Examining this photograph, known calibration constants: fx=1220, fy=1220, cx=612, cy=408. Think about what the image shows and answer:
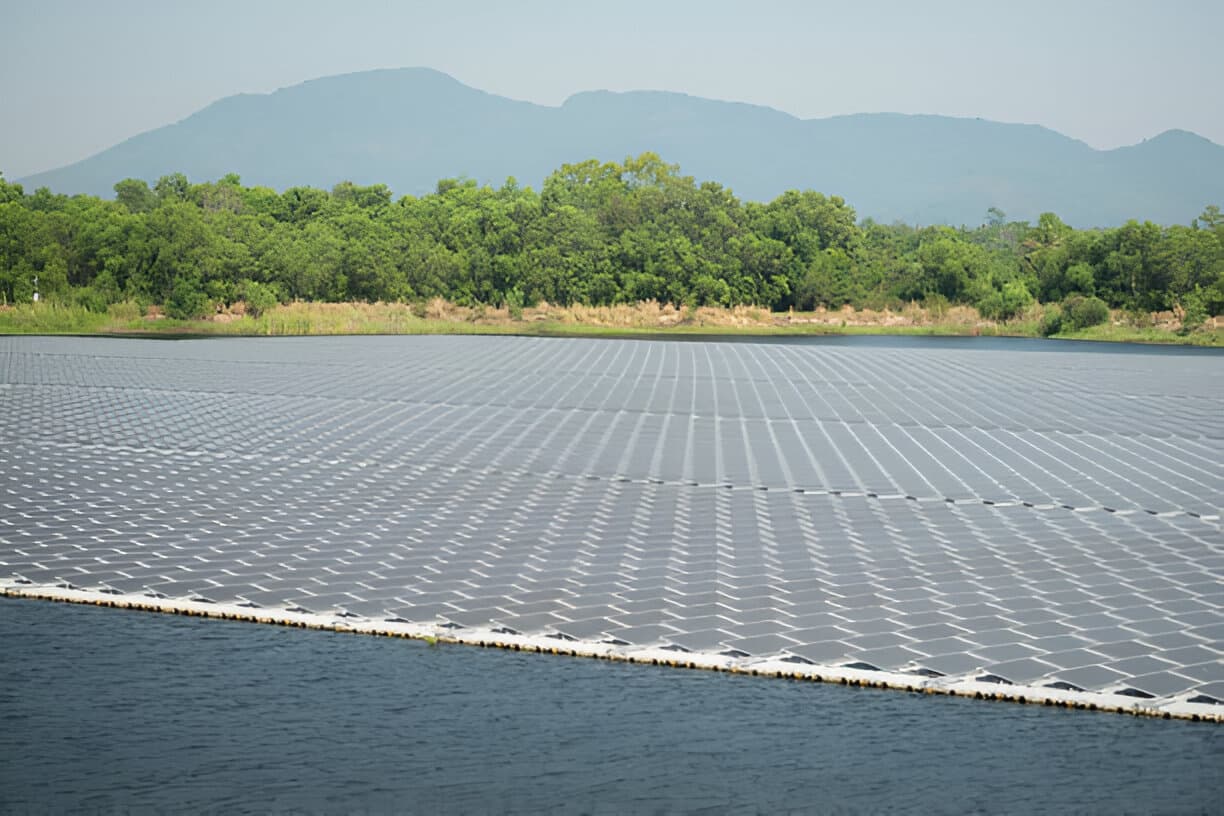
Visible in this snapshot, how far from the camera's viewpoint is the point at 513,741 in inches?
152

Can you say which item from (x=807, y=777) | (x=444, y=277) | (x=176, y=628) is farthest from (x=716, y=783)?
(x=444, y=277)

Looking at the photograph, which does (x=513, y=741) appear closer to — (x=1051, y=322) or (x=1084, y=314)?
(x=1084, y=314)

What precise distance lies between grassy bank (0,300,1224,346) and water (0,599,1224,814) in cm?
2810

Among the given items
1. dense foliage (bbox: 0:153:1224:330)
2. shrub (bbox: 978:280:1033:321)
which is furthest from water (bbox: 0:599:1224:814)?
shrub (bbox: 978:280:1033:321)

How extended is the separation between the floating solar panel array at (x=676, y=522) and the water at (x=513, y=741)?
278 millimetres

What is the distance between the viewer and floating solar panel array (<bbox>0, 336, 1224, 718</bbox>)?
4.94 metres

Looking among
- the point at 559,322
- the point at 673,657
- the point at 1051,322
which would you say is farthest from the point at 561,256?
the point at 673,657

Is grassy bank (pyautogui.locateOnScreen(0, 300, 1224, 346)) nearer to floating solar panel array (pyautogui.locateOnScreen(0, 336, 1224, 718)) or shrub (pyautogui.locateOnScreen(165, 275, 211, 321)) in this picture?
shrub (pyautogui.locateOnScreen(165, 275, 211, 321))

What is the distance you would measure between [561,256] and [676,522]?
40.4 m

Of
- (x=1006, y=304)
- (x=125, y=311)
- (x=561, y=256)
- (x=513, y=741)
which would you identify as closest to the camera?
(x=513, y=741)

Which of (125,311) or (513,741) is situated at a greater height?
(125,311)

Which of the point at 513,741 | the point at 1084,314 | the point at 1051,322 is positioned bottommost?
the point at 513,741

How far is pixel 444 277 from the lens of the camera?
4541cm

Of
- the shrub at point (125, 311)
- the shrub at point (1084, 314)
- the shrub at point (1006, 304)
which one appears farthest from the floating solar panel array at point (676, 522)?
the shrub at point (1006, 304)
